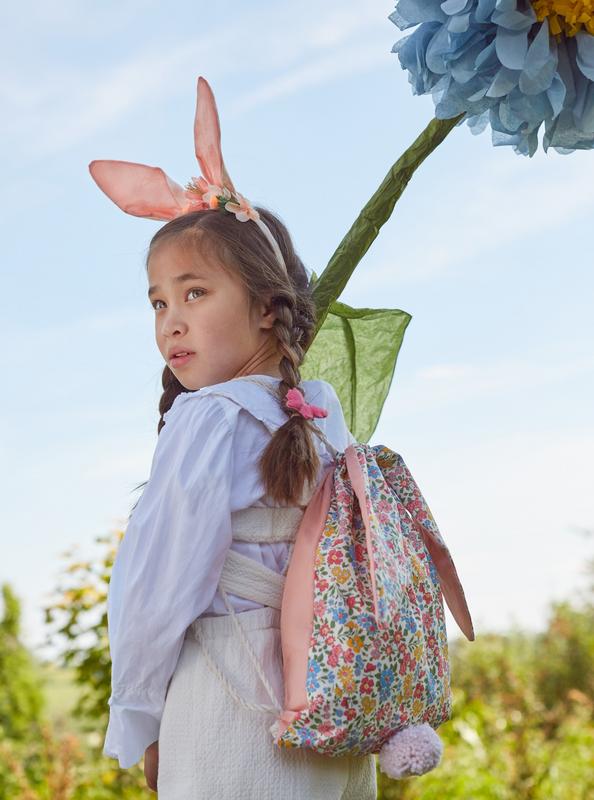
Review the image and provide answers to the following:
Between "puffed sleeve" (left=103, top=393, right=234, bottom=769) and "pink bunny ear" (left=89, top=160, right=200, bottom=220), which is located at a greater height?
"pink bunny ear" (left=89, top=160, right=200, bottom=220)

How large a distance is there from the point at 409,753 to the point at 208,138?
45.5 inches

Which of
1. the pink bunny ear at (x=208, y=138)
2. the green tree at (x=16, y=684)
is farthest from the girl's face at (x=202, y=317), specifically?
the green tree at (x=16, y=684)

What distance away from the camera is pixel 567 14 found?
1.72 meters

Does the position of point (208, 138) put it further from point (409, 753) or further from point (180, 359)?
point (409, 753)

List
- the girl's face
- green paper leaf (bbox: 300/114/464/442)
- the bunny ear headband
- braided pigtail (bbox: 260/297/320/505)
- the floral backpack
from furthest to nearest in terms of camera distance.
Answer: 1. green paper leaf (bbox: 300/114/464/442)
2. the bunny ear headband
3. the girl's face
4. braided pigtail (bbox: 260/297/320/505)
5. the floral backpack

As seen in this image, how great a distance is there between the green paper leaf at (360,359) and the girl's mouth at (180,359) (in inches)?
18.3

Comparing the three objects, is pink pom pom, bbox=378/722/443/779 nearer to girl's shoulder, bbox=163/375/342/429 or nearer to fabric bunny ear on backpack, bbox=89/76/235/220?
girl's shoulder, bbox=163/375/342/429

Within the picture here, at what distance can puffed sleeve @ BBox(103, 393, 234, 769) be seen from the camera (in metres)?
1.59

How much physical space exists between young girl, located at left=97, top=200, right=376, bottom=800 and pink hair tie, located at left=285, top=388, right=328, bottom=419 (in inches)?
0.7

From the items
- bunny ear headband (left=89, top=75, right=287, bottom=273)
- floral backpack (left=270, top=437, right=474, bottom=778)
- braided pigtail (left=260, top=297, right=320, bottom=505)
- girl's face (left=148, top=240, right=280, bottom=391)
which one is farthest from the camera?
bunny ear headband (left=89, top=75, right=287, bottom=273)

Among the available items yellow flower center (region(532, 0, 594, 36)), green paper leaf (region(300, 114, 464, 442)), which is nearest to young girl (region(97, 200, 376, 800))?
green paper leaf (region(300, 114, 464, 442))

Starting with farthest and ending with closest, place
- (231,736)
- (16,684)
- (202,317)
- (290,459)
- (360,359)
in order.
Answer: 1. (16,684)
2. (360,359)
3. (202,317)
4. (290,459)
5. (231,736)

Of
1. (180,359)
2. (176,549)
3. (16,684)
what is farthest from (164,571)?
(16,684)

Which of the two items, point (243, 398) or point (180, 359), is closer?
point (243, 398)
